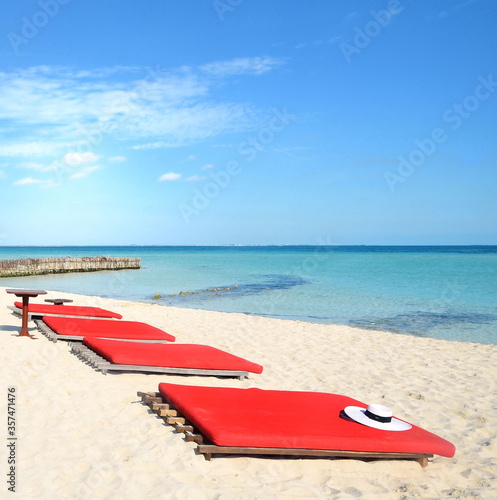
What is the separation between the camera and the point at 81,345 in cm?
799

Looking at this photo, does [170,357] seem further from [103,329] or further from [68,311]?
[68,311]

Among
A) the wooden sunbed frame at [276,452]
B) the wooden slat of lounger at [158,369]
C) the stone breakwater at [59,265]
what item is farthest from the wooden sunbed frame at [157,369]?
the stone breakwater at [59,265]

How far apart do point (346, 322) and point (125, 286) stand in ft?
47.3

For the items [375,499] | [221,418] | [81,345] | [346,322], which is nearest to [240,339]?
[81,345]

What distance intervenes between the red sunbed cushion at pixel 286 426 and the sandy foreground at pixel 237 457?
→ 0.20 meters

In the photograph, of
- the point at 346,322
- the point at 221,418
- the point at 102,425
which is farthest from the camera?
the point at 346,322

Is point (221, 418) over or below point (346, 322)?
over

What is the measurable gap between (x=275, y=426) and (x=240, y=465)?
0.41 meters

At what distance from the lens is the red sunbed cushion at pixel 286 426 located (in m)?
3.91

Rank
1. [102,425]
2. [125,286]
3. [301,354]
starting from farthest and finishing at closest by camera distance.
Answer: [125,286], [301,354], [102,425]

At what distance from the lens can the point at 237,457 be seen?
4.07m

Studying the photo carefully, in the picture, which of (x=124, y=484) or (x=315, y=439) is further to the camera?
(x=315, y=439)

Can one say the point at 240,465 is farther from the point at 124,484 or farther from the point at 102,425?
the point at 102,425

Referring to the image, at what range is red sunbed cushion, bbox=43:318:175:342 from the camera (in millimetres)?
8500
